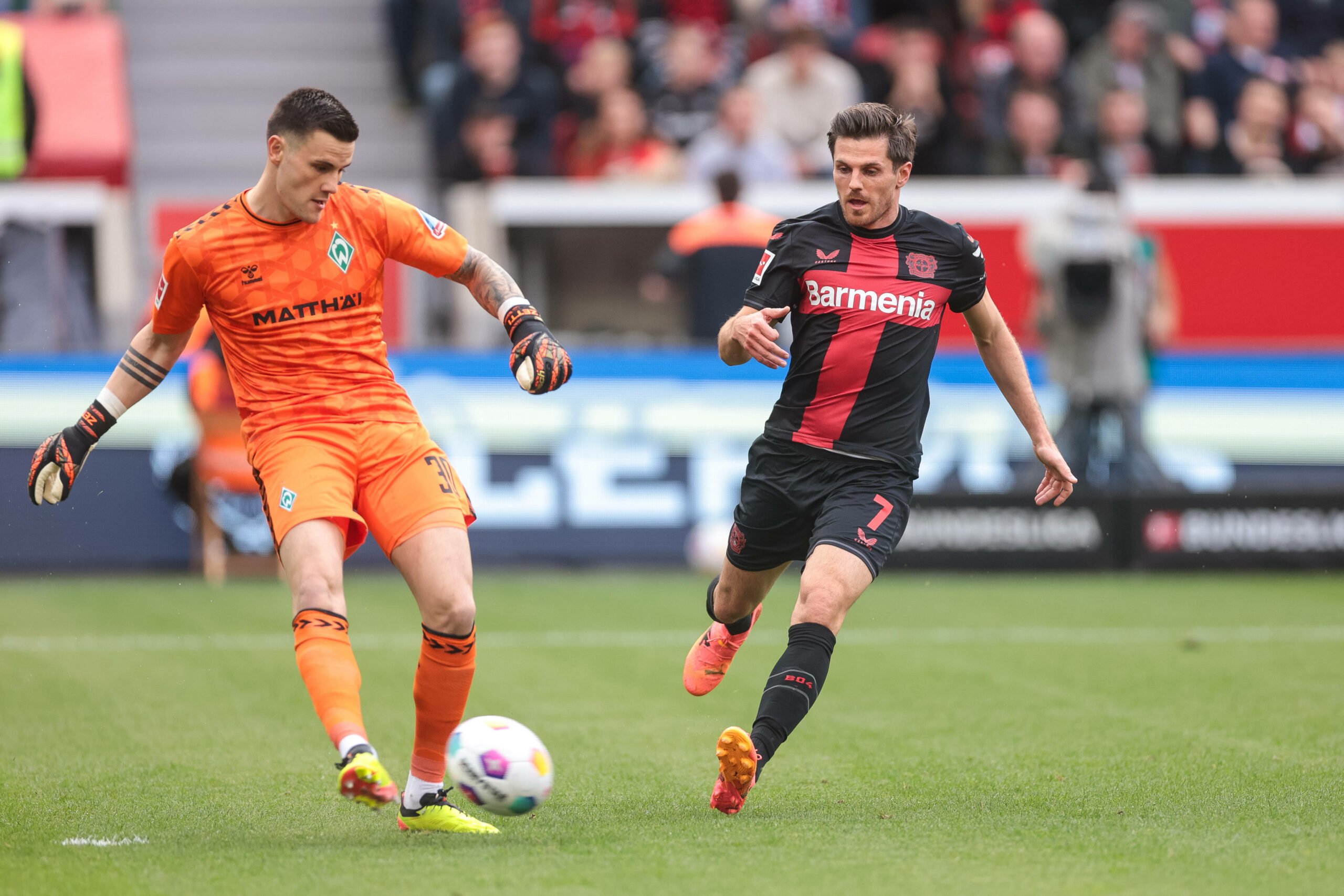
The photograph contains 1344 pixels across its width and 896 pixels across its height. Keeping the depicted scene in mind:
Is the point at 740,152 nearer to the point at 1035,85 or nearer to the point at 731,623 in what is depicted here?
the point at 1035,85

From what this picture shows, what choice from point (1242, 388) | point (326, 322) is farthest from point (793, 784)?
point (1242, 388)

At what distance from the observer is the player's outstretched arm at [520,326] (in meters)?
5.41

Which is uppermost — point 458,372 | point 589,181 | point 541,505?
point 589,181

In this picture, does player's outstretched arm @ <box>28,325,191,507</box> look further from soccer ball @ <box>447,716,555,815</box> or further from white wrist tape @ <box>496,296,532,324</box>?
soccer ball @ <box>447,716,555,815</box>

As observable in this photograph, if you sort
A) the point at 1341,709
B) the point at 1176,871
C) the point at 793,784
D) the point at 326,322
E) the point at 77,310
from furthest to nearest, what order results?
the point at 77,310
the point at 1341,709
the point at 793,784
the point at 326,322
the point at 1176,871

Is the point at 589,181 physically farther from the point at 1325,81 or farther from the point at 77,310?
the point at 1325,81

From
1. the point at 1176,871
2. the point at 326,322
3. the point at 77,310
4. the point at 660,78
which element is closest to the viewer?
the point at 1176,871

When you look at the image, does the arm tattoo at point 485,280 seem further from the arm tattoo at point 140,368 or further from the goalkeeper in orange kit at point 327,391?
the arm tattoo at point 140,368

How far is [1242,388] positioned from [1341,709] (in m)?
6.20

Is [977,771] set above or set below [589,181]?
below

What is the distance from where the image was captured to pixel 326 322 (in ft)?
18.2

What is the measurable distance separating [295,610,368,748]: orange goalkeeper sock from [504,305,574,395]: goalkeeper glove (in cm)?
93

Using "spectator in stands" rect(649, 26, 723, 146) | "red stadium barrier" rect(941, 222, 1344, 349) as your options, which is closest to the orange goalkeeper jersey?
"red stadium barrier" rect(941, 222, 1344, 349)

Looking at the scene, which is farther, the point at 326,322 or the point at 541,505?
the point at 541,505
